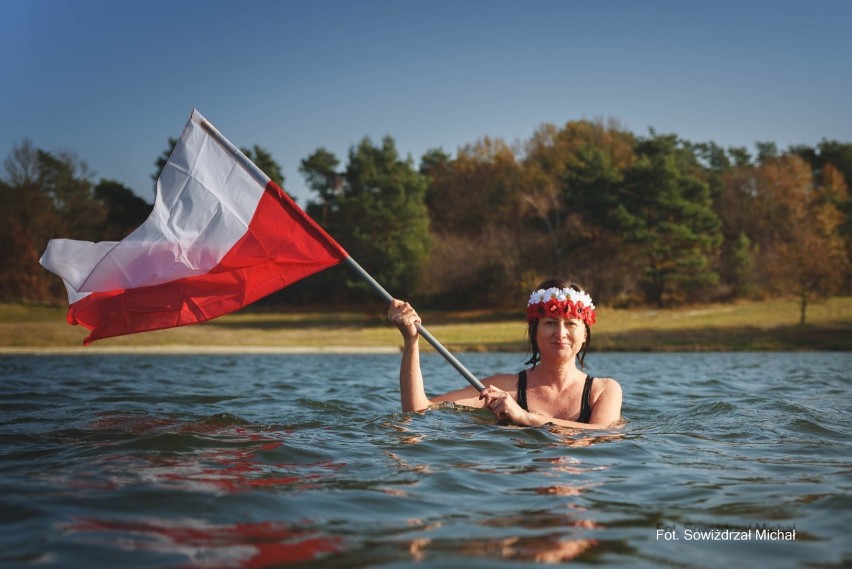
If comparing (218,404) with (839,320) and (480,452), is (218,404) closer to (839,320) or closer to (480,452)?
(480,452)

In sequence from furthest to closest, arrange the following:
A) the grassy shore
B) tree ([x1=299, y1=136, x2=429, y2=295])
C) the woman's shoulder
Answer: tree ([x1=299, y1=136, x2=429, y2=295]) < the grassy shore < the woman's shoulder

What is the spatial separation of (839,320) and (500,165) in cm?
2870

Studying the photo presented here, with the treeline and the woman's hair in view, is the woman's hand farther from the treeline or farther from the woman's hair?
the treeline

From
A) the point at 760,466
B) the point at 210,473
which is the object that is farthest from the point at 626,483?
the point at 210,473

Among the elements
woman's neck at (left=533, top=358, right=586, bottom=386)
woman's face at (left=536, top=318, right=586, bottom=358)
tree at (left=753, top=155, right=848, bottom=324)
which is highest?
tree at (left=753, top=155, right=848, bottom=324)

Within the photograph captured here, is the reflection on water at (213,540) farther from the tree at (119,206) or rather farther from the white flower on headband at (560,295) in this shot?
the tree at (119,206)

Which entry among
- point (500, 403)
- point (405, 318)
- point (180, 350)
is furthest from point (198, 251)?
point (180, 350)

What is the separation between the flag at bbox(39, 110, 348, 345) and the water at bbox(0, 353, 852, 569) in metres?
1.07

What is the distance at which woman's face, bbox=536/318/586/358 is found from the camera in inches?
268

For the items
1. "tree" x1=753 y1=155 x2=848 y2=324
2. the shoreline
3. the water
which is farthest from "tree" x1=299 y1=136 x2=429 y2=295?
the water

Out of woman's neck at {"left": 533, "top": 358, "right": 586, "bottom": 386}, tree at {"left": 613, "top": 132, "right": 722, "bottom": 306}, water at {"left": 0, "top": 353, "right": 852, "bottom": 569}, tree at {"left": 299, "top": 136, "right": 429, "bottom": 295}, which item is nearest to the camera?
water at {"left": 0, "top": 353, "right": 852, "bottom": 569}

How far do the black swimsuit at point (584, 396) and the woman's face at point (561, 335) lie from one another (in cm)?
31

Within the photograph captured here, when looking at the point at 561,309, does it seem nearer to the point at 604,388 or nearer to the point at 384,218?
the point at 604,388

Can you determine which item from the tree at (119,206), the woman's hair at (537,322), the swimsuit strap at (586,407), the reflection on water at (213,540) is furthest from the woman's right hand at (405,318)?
the tree at (119,206)
